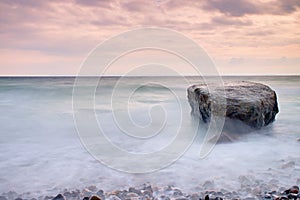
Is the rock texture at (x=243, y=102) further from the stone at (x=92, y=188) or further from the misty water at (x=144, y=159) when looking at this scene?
the stone at (x=92, y=188)

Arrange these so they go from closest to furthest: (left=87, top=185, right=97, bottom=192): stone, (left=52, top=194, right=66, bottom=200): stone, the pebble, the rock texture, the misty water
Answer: (left=52, top=194, right=66, bottom=200): stone → (left=87, top=185, right=97, bottom=192): stone → the misty water → the pebble → the rock texture

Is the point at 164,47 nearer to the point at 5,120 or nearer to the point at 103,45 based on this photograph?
the point at 103,45

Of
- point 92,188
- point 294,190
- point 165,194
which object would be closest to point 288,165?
point 294,190

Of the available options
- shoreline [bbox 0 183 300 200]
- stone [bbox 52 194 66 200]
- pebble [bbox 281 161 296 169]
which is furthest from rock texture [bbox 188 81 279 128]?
stone [bbox 52 194 66 200]

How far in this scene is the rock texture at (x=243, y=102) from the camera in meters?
4.79

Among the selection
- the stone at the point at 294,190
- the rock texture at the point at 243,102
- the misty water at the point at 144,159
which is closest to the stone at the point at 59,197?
the misty water at the point at 144,159

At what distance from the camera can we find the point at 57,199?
2738 millimetres

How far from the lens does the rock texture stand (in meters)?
4.79

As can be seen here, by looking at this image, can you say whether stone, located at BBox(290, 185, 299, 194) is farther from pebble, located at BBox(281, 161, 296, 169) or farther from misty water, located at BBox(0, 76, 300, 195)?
pebble, located at BBox(281, 161, 296, 169)

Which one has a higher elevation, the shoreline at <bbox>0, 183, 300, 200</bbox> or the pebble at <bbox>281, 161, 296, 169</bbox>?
the pebble at <bbox>281, 161, 296, 169</bbox>

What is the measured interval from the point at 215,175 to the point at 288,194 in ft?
2.81

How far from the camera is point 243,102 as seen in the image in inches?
189

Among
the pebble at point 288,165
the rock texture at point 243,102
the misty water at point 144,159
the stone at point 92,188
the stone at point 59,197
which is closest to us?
the stone at point 59,197

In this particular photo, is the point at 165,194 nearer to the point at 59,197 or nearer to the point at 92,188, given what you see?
the point at 92,188
